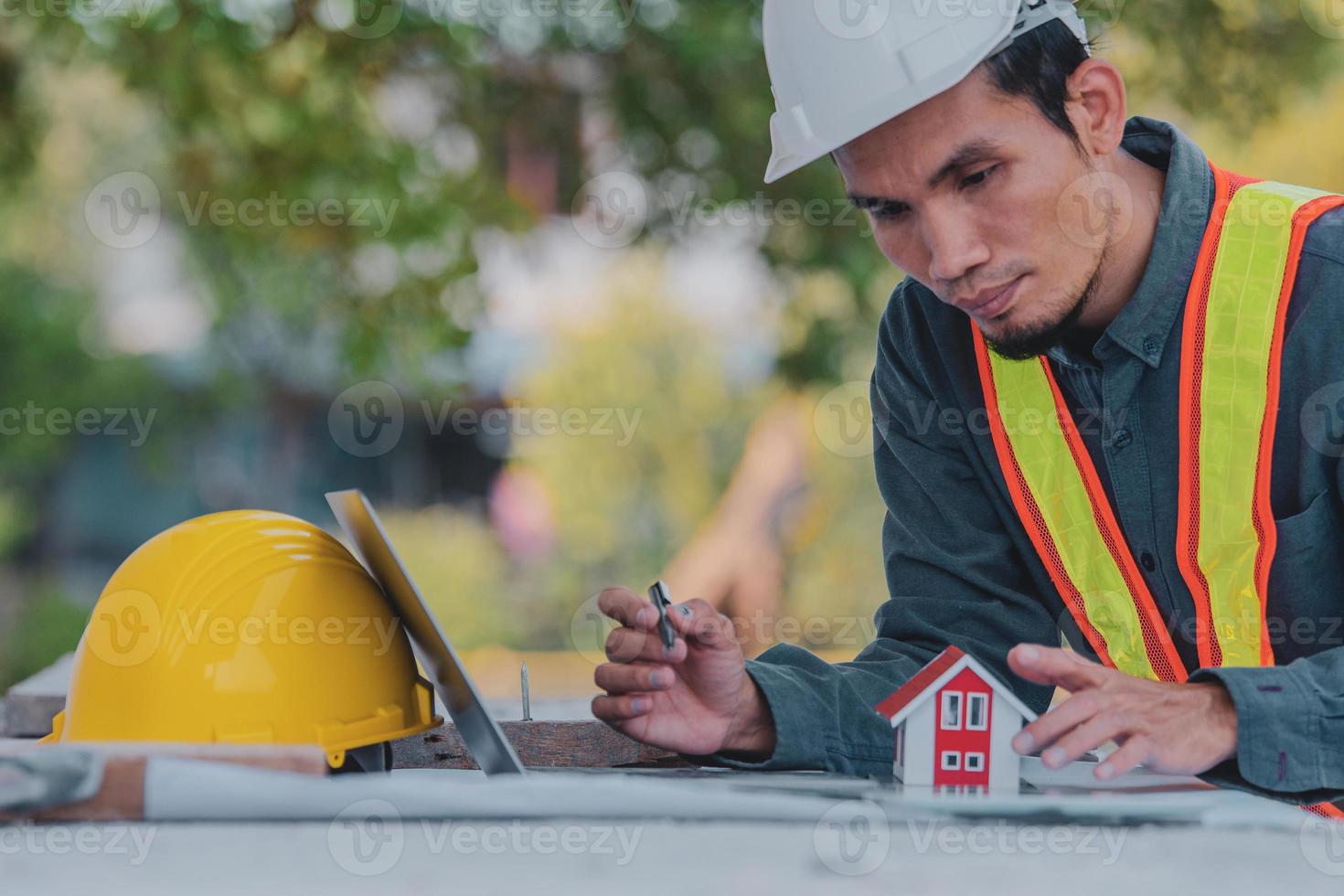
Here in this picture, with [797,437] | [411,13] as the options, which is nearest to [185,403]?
[797,437]

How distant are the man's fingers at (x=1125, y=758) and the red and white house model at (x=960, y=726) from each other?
0.10 meters

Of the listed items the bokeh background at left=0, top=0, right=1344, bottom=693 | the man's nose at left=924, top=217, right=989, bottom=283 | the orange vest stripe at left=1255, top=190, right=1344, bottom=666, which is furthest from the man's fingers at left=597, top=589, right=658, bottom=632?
the bokeh background at left=0, top=0, right=1344, bottom=693

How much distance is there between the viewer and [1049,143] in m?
2.19

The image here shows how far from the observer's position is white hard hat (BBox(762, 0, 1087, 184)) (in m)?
2.07

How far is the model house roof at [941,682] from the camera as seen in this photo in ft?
5.58

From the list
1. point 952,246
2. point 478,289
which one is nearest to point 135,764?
point 952,246

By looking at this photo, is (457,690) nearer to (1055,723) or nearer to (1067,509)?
(1055,723)

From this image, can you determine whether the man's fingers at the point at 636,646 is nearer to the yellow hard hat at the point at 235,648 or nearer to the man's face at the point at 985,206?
the yellow hard hat at the point at 235,648

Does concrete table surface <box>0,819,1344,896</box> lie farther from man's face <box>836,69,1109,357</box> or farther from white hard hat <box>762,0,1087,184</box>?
white hard hat <box>762,0,1087,184</box>

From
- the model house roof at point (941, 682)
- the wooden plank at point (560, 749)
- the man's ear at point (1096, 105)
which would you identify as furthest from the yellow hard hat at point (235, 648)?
the man's ear at point (1096, 105)

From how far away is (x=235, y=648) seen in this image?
1.79 metres

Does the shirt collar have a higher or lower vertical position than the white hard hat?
lower

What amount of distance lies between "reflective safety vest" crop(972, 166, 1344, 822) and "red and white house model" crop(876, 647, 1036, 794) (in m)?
0.66

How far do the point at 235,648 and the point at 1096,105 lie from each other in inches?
62.2
